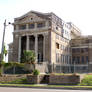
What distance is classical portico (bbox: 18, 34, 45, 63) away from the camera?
2438 inches

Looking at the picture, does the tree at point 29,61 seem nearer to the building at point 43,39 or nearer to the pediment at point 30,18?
the building at point 43,39

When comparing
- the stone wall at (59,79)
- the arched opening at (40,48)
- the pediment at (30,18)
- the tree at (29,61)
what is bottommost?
the stone wall at (59,79)

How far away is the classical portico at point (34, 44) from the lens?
61.9m

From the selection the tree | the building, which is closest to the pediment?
the building

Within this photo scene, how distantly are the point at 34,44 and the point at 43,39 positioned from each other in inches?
164

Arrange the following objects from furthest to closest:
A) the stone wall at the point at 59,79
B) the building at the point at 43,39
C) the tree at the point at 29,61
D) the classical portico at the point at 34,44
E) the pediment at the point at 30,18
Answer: the classical portico at the point at 34,44 < the pediment at the point at 30,18 < the building at the point at 43,39 < the tree at the point at 29,61 < the stone wall at the point at 59,79

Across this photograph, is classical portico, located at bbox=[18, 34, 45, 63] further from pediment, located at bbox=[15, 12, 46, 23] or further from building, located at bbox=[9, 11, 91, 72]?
pediment, located at bbox=[15, 12, 46, 23]

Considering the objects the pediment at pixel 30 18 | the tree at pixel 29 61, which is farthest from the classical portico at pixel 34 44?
the tree at pixel 29 61

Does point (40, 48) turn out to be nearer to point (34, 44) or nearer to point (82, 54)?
point (34, 44)

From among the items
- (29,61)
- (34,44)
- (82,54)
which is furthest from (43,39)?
(82,54)

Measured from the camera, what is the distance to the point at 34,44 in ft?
213

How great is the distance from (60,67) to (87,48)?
15291 millimetres

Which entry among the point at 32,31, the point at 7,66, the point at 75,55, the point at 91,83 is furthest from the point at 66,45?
the point at 91,83

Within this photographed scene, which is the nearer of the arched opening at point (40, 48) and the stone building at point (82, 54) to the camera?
the arched opening at point (40, 48)
